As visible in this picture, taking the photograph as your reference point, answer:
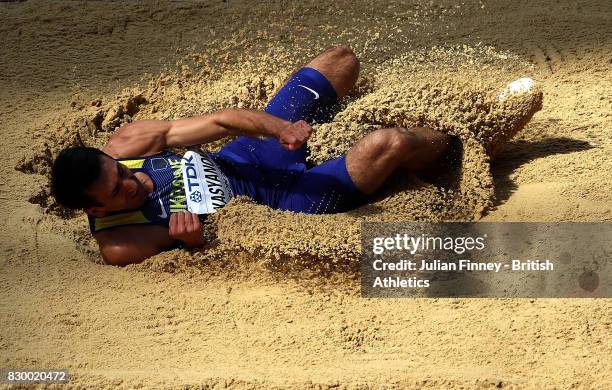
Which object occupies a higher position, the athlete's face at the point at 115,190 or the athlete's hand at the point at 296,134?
the athlete's hand at the point at 296,134

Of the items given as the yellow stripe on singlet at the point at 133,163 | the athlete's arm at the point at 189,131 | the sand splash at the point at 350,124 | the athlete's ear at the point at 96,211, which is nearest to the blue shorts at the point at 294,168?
the sand splash at the point at 350,124

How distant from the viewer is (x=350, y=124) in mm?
4543

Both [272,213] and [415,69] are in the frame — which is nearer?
[272,213]

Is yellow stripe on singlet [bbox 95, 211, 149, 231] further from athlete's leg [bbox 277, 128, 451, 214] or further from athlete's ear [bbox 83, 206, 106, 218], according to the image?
athlete's leg [bbox 277, 128, 451, 214]

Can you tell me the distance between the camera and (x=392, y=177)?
14.0 feet

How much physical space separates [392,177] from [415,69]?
122cm

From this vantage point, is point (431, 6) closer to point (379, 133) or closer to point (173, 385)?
point (379, 133)

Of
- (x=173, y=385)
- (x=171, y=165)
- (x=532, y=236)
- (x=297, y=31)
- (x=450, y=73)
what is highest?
(x=297, y=31)

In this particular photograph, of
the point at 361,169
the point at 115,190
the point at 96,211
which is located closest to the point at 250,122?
the point at 361,169

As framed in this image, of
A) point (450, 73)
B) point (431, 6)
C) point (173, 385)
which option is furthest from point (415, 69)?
point (173, 385)

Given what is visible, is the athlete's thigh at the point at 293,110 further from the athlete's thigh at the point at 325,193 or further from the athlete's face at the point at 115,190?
the athlete's face at the point at 115,190

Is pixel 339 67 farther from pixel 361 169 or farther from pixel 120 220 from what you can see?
pixel 120 220

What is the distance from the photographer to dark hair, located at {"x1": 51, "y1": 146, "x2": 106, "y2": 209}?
382 cm

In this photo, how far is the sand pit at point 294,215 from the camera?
11.0 feet
